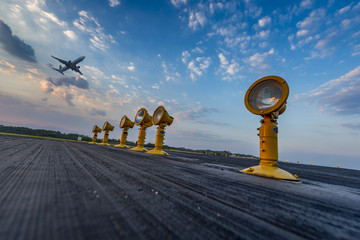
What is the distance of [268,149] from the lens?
294 cm

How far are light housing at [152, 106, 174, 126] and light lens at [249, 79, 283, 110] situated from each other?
170 inches

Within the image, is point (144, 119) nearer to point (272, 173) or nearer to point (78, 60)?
point (272, 173)

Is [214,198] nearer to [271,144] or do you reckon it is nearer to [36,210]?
[36,210]

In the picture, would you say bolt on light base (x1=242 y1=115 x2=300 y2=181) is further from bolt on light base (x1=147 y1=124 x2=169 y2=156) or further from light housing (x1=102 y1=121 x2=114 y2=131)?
light housing (x1=102 y1=121 x2=114 y2=131)

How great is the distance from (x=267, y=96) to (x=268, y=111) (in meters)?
0.49

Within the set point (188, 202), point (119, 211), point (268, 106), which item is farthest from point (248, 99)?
point (119, 211)

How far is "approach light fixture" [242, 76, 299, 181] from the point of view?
2.79 meters

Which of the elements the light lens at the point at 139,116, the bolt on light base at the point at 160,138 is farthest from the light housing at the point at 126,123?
the bolt on light base at the point at 160,138

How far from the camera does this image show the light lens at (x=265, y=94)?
3.09 m

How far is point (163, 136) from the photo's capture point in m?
7.11

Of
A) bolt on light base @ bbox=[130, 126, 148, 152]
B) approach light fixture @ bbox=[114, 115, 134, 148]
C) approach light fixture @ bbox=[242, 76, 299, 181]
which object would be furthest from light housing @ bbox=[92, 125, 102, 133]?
approach light fixture @ bbox=[242, 76, 299, 181]

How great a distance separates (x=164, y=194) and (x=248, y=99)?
3.33m

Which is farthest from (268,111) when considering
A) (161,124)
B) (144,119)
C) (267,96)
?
(144,119)

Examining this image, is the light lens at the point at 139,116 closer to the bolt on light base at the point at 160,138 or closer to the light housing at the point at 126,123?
the light housing at the point at 126,123
